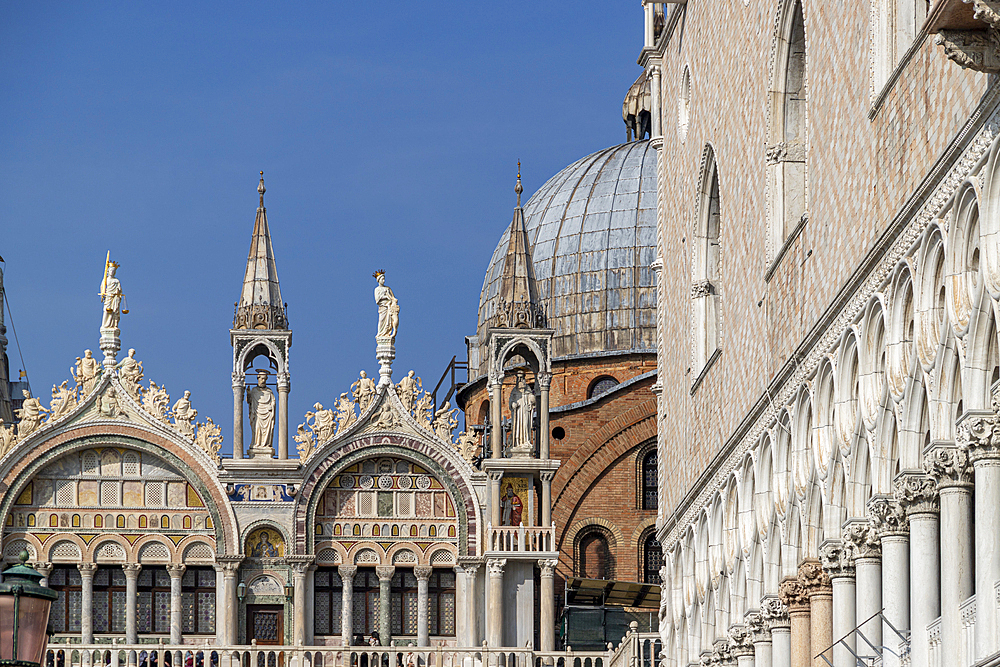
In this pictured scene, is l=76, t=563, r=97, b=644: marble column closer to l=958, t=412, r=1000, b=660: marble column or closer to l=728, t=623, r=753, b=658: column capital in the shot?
l=728, t=623, r=753, b=658: column capital

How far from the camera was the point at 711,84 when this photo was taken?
1051 inches

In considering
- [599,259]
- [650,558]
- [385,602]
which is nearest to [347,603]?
[385,602]

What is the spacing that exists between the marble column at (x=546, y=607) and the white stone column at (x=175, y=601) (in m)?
6.09

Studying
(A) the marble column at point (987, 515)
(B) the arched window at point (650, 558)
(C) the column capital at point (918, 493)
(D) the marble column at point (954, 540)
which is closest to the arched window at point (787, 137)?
(C) the column capital at point (918, 493)

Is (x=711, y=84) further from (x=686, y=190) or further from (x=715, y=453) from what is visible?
(x=715, y=453)

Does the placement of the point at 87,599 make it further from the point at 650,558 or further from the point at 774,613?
the point at 774,613

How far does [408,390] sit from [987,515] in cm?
2125

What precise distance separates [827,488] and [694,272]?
908 cm

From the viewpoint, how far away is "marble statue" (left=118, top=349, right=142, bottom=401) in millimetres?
34219

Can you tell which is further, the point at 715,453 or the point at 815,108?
the point at 715,453

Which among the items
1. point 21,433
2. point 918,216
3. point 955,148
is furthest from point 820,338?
point 21,433

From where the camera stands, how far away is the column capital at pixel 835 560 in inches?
739

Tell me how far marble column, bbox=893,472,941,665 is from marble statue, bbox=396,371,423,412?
19201 mm

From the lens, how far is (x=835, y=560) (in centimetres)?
1898
